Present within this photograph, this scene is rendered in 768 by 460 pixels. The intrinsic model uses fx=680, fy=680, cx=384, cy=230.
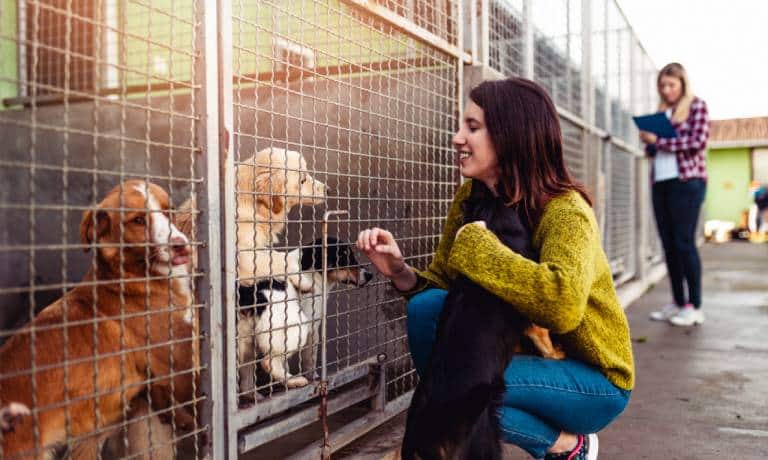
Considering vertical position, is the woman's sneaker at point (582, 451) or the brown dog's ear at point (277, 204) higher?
the brown dog's ear at point (277, 204)

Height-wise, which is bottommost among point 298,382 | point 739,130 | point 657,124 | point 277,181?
point 298,382

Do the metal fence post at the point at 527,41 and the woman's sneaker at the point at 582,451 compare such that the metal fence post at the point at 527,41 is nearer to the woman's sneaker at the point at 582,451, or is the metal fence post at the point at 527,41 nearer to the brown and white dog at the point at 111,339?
the woman's sneaker at the point at 582,451

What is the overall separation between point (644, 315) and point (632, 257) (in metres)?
2.22

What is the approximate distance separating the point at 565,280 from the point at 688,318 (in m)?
4.86

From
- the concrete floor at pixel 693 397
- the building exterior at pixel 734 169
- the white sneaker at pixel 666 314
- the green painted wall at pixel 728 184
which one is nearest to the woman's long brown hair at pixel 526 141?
the concrete floor at pixel 693 397

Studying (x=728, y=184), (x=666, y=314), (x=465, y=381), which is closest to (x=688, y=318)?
(x=666, y=314)

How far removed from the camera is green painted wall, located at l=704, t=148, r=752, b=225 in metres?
27.2

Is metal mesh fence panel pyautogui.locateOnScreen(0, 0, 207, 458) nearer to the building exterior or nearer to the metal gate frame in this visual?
the metal gate frame

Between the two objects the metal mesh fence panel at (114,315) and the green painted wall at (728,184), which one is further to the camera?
the green painted wall at (728,184)

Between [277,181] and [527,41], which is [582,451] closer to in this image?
[277,181]

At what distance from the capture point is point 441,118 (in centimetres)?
359

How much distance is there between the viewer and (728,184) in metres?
28.2

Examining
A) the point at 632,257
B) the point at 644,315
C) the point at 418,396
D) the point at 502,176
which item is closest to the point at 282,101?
the point at 502,176

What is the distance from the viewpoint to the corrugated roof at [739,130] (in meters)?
28.8
